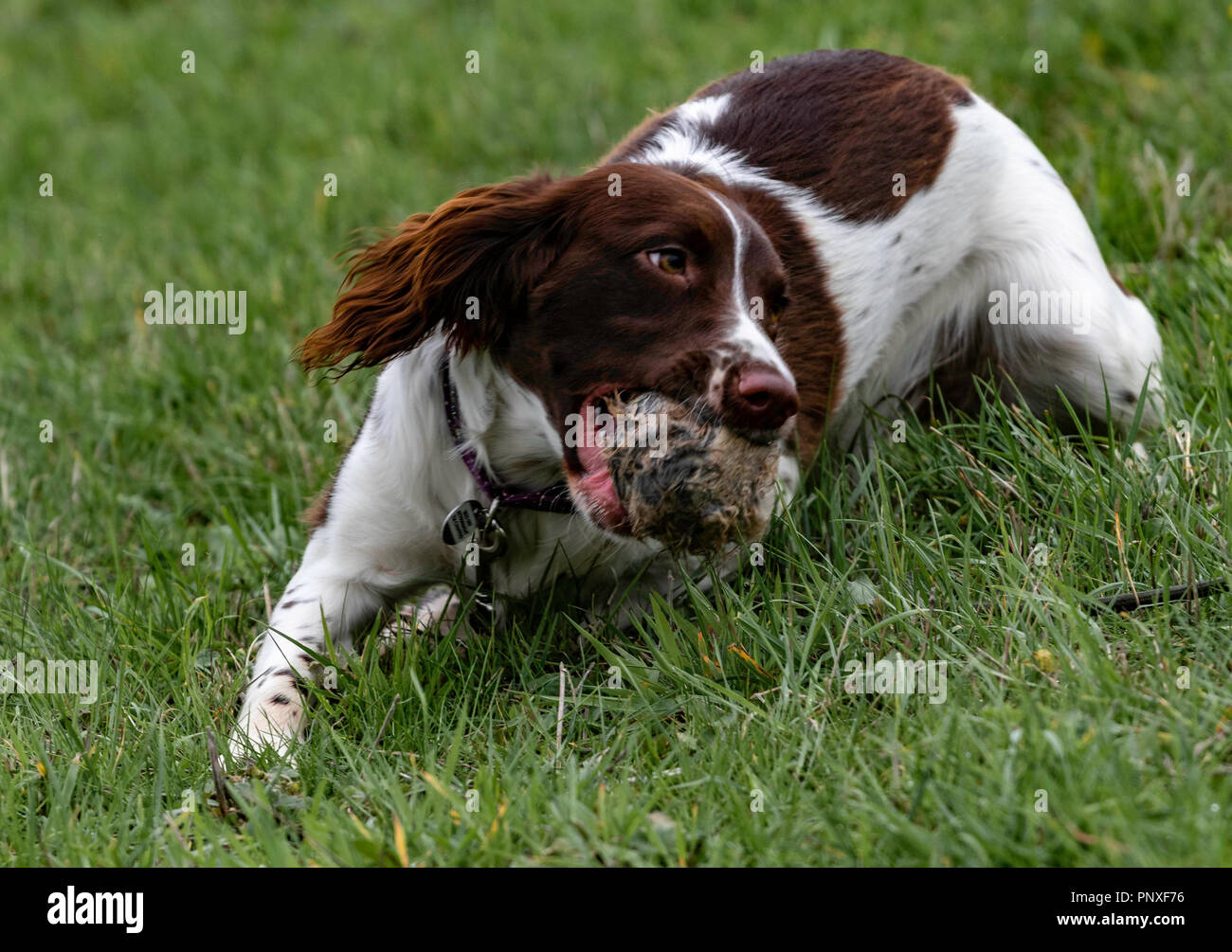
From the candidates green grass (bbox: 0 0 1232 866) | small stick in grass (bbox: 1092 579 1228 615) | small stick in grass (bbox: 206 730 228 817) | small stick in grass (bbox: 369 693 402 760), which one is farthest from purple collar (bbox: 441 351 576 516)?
small stick in grass (bbox: 1092 579 1228 615)

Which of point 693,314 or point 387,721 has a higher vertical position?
point 693,314

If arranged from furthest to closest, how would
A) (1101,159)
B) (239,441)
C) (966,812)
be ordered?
(1101,159) < (239,441) < (966,812)

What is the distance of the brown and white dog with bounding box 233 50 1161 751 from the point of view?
7.98 ft

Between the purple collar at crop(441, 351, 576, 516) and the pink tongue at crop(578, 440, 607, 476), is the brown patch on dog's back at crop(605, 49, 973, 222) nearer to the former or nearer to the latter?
the purple collar at crop(441, 351, 576, 516)

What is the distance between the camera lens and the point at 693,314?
2383mm

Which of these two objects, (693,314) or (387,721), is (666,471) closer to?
(693,314)

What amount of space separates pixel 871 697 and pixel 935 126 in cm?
170

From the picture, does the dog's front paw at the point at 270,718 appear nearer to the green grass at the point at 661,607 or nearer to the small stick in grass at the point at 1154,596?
the green grass at the point at 661,607

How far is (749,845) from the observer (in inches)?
71.4

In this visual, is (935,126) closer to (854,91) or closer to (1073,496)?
(854,91)

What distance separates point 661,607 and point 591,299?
58 cm

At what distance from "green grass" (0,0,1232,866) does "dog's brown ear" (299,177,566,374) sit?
0.58 meters

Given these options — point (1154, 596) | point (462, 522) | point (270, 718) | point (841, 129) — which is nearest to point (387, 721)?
point (270, 718)
